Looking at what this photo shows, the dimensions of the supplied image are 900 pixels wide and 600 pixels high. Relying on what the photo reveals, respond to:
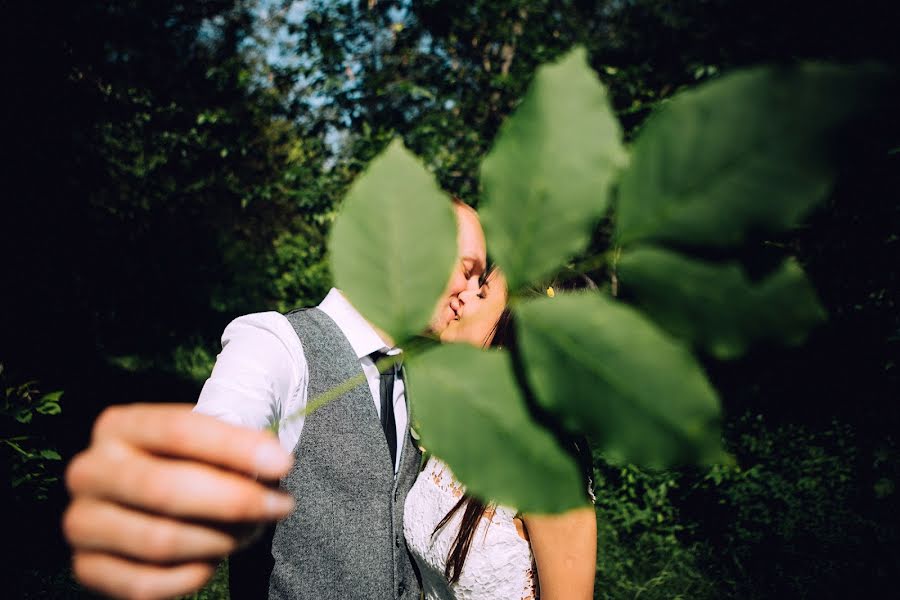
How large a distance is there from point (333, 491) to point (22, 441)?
2.72 m

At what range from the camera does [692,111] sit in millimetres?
267

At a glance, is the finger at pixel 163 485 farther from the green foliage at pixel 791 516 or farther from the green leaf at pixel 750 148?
the green foliage at pixel 791 516

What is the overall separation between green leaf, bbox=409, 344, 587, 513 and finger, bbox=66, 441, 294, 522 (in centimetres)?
15

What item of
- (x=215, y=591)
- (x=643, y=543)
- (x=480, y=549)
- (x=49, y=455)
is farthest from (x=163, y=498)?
(x=643, y=543)

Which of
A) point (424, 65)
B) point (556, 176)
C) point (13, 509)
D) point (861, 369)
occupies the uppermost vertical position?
point (424, 65)

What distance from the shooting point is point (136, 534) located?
349 mm

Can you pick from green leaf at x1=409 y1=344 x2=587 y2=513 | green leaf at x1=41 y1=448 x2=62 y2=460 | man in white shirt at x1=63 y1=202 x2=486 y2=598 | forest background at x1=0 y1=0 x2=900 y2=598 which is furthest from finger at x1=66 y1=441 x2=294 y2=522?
green leaf at x1=41 y1=448 x2=62 y2=460

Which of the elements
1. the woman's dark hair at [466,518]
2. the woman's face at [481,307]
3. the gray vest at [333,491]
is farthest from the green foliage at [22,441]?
the woman's face at [481,307]

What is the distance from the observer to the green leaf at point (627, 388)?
10.9 inches

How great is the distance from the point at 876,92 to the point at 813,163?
0.13 feet

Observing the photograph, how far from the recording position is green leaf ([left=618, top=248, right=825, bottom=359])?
282mm

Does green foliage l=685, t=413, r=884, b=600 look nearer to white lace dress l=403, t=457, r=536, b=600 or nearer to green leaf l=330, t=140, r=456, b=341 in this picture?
white lace dress l=403, t=457, r=536, b=600

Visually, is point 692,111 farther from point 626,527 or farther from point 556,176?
point 626,527

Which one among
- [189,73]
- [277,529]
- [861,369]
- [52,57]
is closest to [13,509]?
[277,529]
